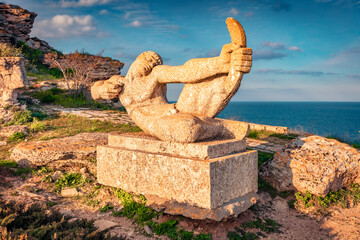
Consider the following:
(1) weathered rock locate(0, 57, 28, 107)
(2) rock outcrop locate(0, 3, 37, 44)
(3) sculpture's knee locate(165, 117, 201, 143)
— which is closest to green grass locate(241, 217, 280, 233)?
(3) sculpture's knee locate(165, 117, 201, 143)

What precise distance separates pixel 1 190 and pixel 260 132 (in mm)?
7893

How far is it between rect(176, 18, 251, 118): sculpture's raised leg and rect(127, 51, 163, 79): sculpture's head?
666 millimetres

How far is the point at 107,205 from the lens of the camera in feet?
13.2

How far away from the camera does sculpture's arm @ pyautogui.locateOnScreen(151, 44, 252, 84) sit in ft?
11.2

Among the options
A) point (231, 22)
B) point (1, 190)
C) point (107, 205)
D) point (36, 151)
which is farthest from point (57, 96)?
point (231, 22)

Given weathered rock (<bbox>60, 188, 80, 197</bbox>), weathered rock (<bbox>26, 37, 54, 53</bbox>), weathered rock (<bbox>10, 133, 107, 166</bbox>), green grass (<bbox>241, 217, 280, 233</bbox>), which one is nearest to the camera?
green grass (<bbox>241, 217, 280, 233</bbox>)

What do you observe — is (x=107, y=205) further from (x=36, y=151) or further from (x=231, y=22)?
(x=231, y=22)

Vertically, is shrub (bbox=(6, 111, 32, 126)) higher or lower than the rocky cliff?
lower

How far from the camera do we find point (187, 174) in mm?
3406

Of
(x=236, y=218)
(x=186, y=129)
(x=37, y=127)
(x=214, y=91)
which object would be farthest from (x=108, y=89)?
(x=37, y=127)

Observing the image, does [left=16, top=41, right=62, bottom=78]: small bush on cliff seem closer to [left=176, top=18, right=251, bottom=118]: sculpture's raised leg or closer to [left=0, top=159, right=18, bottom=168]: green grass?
[left=0, top=159, right=18, bottom=168]: green grass

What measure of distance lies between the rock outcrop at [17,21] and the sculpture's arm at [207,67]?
20.3 metres

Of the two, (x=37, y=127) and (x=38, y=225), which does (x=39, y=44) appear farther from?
(x=38, y=225)

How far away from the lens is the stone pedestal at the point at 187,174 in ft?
10.8
